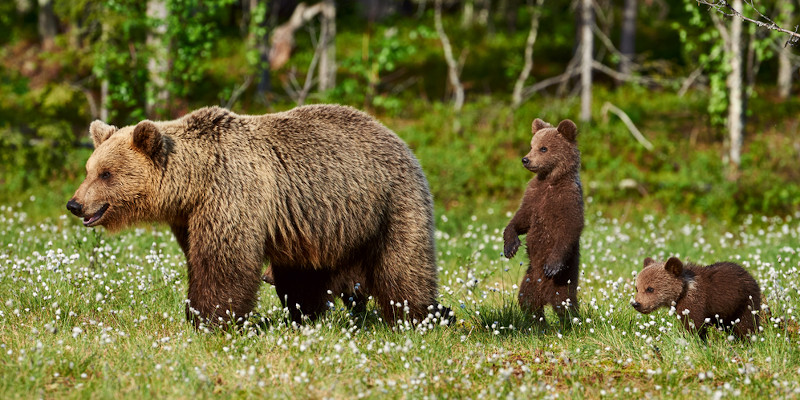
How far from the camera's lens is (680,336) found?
5.65m

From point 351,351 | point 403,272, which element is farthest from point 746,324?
point 351,351

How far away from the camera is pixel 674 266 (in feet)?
19.4

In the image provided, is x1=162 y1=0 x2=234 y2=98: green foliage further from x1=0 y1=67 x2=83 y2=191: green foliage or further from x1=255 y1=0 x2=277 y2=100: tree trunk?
x1=0 y1=67 x2=83 y2=191: green foliage

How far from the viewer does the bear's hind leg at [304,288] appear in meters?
6.86

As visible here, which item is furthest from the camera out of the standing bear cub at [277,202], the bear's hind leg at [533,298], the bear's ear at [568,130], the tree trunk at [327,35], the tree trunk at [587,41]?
the tree trunk at [327,35]

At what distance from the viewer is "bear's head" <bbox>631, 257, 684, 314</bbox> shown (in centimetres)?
596

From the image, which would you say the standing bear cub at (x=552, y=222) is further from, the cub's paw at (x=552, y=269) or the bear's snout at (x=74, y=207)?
the bear's snout at (x=74, y=207)

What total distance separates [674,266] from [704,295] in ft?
1.05

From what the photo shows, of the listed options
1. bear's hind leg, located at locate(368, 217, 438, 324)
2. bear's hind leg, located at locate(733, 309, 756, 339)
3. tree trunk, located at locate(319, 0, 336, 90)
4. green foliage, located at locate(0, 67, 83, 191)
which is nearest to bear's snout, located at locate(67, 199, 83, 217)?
bear's hind leg, located at locate(368, 217, 438, 324)

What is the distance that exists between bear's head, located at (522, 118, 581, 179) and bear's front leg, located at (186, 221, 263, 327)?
7.84 ft

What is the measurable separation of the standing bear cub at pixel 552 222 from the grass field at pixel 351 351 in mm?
229

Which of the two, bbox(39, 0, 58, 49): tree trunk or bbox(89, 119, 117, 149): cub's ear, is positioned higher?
bbox(89, 119, 117, 149): cub's ear

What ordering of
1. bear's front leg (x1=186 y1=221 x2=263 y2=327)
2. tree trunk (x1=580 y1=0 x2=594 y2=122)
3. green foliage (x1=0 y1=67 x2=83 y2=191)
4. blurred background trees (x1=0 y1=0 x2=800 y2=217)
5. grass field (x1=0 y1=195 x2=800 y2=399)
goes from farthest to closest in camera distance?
1. tree trunk (x1=580 y1=0 x2=594 y2=122)
2. green foliage (x1=0 y1=67 x2=83 y2=191)
3. blurred background trees (x1=0 y1=0 x2=800 y2=217)
4. bear's front leg (x1=186 y1=221 x2=263 y2=327)
5. grass field (x1=0 y1=195 x2=800 y2=399)

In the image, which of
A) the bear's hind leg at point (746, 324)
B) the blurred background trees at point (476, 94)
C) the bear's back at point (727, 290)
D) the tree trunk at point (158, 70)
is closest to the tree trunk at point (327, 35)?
the blurred background trees at point (476, 94)
